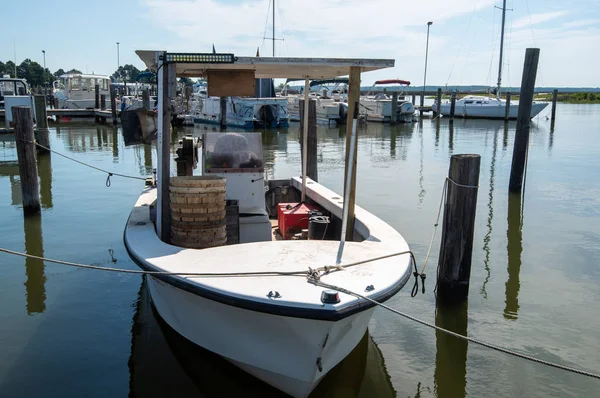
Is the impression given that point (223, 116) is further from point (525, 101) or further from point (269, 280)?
point (269, 280)

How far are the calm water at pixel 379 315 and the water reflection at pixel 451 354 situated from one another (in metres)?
0.02

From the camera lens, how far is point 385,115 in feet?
142

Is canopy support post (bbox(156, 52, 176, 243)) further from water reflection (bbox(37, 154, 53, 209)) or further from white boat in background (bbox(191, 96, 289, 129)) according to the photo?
white boat in background (bbox(191, 96, 289, 129))

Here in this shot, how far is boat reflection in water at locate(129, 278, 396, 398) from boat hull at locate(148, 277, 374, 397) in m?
0.35

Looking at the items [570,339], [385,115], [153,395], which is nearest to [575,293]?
[570,339]

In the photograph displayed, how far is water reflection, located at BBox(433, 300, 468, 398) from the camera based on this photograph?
5242mm

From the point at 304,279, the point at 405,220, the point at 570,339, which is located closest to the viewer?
the point at 304,279

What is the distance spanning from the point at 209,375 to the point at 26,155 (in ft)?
24.5

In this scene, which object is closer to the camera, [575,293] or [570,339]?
[570,339]

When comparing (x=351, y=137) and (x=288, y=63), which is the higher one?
(x=288, y=63)

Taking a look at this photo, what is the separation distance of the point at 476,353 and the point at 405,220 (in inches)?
227

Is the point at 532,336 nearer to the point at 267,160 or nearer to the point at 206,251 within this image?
the point at 206,251

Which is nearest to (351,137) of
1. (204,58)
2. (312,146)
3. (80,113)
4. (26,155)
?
(204,58)

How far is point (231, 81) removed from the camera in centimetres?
641
